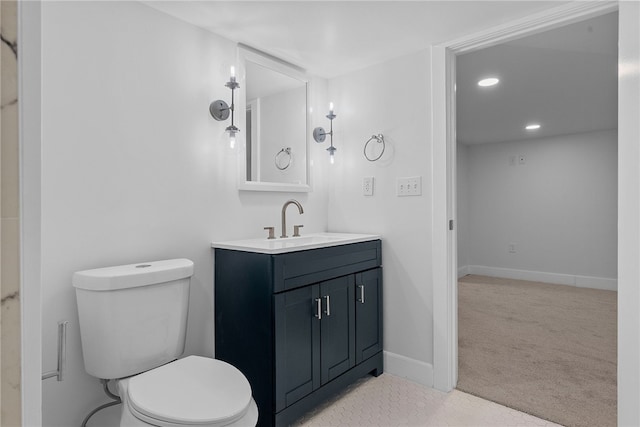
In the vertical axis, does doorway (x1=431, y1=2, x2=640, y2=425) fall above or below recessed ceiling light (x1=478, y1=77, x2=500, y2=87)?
below

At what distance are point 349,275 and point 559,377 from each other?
1.44 m

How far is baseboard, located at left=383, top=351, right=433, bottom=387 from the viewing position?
216 cm

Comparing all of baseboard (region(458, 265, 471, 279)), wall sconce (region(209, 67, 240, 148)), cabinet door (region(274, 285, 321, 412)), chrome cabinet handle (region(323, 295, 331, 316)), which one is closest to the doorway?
chrome cabinet handle (region(323, 295, 331, 316))

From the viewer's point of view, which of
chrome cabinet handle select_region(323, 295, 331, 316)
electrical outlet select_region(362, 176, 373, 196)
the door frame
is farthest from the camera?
electrical outlet select_region(362, 176, 373, 196)

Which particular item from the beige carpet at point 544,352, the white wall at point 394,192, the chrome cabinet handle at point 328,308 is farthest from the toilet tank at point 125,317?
the beige carpet at point 544,352

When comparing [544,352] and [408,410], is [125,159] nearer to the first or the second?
[408,410]

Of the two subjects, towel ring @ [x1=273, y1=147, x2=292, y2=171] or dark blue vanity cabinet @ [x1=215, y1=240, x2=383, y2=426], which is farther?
towel ring @ [x1=273, y1=147, x2=292, y2=171]

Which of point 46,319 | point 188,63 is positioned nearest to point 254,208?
point 188,63

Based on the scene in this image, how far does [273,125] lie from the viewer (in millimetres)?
2268

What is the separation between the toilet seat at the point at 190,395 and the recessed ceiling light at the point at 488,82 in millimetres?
2678

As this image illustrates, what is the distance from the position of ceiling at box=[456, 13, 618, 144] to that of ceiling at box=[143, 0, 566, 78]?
492mm

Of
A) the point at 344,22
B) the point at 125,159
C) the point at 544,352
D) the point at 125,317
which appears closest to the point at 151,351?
the point at 125,317

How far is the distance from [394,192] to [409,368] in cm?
105

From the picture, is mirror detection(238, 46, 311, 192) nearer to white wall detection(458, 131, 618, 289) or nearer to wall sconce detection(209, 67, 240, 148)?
wall sconce detection(209, 67, 240, 148)
